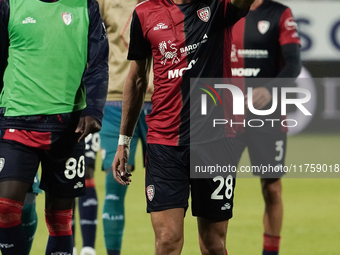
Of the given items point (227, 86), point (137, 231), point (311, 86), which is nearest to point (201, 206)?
point (227, 86)

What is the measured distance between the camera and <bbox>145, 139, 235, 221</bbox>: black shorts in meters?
3.87

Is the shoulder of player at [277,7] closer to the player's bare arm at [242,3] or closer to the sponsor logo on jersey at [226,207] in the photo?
the player's bare arm at [242,3]

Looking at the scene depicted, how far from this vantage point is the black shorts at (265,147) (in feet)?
18.7

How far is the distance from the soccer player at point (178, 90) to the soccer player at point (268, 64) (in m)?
1.50

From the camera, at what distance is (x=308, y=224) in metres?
7.16

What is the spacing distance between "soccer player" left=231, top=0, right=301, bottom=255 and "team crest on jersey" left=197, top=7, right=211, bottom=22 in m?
1.60

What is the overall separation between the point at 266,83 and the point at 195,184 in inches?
71.0

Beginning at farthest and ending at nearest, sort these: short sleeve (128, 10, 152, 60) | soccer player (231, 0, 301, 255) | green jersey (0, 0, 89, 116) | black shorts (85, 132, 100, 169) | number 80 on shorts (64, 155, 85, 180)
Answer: black shorts (85, 132, 100, 169)
soccer player (231, 0, 301, 255)
number 80 on shorts (64, 155, 85, 180)
green jersey (0, 0, 89, 116)
short sleeve (128, 10, 152, 60)

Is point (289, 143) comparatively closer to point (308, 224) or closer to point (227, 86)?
point (308, 224)

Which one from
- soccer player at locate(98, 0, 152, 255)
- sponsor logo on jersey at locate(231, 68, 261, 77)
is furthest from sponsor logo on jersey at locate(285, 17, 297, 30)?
soccer player at locate(98, 0, 152, 255)

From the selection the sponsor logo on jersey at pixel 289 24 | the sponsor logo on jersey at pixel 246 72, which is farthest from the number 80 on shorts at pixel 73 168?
the sponsor logo on jersey at pixel 289 24

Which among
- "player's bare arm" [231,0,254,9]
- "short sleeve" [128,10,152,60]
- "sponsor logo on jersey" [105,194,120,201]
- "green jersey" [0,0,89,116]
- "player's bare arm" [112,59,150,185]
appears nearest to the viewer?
"player's bare arm" [231,0,254,9]

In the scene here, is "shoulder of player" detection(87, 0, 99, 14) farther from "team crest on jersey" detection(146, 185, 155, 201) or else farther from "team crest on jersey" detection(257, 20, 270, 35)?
"team crest on jersey" detection(257, 20, 270, 35)

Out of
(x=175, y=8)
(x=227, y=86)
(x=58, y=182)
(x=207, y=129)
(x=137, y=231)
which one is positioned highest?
(x=175, y=8)
